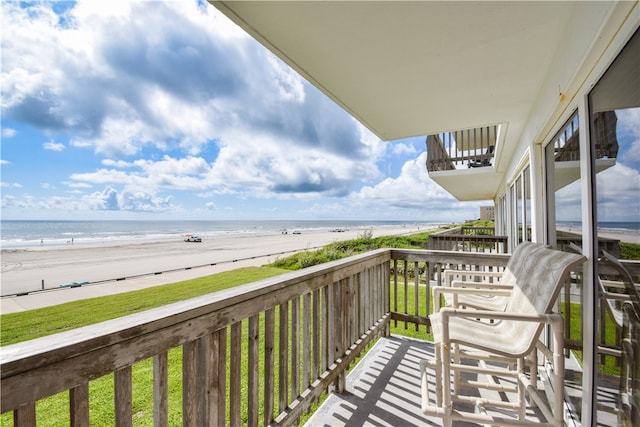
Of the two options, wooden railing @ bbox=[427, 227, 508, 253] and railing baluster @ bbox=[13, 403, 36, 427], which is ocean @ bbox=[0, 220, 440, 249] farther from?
railing baluster @ bbox=[13, 403, 36, 427]

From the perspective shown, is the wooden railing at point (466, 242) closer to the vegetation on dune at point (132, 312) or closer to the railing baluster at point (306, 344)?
the vegetation on dune at point (132, 312)

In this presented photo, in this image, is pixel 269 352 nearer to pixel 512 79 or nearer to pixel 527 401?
pixel 527 401

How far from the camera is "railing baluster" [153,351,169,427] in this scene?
3.34 ft

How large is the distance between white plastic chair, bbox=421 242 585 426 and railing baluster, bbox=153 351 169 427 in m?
1.31

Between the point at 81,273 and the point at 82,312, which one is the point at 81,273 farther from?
the point at 82,312

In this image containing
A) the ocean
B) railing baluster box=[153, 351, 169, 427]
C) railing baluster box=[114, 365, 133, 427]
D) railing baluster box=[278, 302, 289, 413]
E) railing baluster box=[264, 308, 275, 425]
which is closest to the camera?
railing baluster box=[114, 365, 133, 427]

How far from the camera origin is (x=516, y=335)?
1.69 m

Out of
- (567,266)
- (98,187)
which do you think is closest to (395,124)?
(567,266)

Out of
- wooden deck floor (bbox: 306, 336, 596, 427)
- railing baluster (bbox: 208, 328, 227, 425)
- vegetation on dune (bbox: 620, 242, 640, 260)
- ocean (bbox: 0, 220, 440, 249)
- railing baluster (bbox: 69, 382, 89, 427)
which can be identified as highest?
vegetation on dune (bbox: 620, 242, 640, 260)

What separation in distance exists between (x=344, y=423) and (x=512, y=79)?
2691 millimetres

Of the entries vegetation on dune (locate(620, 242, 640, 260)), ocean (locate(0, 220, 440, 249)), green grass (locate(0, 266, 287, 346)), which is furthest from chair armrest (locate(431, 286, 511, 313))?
ocean (locate(0, 220, 440, 249))

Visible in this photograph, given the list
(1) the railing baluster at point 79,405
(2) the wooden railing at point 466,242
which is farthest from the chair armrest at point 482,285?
(2) the wooden railing at point 466,242

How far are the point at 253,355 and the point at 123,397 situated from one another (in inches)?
24.6

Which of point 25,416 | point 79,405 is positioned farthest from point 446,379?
point 25,416
